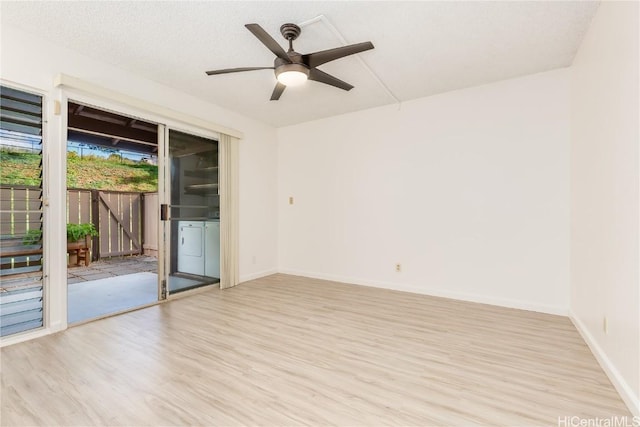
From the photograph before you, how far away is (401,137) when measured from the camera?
4.24 meters

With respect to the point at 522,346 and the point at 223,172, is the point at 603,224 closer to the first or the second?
the point at 522,346

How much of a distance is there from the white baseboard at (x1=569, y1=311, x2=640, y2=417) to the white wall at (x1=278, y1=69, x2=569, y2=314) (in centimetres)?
82

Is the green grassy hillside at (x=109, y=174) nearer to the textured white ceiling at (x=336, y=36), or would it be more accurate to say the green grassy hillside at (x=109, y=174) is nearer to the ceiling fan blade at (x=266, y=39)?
the textured white ceiling at (x=336, y=36)

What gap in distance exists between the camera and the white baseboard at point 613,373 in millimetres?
1627

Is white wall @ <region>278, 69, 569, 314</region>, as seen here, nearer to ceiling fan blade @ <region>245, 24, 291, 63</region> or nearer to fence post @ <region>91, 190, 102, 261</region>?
ceiling fan blade @ <region>245, 24, 291, 63</region>

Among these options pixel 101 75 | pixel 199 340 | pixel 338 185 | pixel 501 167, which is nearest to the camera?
pixel 199 340

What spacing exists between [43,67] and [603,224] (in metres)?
4.72

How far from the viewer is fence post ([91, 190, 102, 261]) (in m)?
6.59

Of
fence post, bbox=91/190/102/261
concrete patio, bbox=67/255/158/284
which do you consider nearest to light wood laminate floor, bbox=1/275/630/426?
concrete patio, bbox=67/255/158/284

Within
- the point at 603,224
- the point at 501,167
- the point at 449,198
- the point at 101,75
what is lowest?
the point at 603,224

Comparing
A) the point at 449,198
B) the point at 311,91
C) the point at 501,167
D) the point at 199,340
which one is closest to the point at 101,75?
the point at 311,91

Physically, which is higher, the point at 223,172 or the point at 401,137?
the point at 401,137

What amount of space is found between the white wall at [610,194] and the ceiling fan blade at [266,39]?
2099 millimetres

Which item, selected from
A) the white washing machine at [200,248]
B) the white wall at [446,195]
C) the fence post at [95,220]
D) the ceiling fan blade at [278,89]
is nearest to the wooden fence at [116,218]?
the fence post at [95,220]
